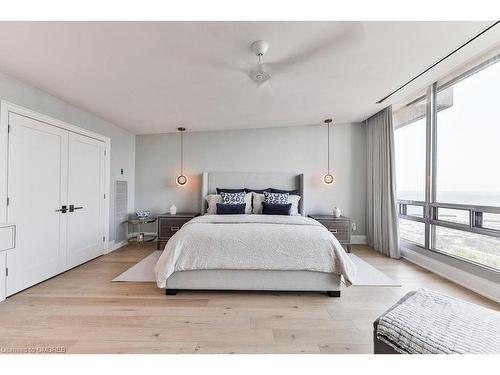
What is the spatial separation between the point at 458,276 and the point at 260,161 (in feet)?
11.4

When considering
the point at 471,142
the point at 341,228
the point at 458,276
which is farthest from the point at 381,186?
the point at 458,276

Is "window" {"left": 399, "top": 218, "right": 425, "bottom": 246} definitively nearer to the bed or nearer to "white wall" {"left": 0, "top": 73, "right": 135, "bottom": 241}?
the bed

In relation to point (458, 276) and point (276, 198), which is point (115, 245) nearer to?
point (276, 198)

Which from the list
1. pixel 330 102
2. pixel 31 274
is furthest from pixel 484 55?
pixel 31 274

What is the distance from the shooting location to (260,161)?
487cm

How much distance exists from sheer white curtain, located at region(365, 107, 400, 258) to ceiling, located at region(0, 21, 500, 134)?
715 mm

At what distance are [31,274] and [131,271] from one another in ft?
3.35

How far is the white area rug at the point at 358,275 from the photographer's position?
111 inches

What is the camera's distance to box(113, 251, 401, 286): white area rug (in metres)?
2.82

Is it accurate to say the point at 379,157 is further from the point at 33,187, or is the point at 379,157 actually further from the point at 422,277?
the point at 33,187

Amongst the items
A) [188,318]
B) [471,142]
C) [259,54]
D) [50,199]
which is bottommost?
[188,318]

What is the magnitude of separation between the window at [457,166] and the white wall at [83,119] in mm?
5071

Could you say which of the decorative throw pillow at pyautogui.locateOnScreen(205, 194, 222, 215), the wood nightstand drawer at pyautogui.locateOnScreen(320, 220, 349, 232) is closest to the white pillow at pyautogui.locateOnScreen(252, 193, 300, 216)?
the wood nightstand drawer at pyautogui.locateOnScreen(320, 220, 349, 232)
